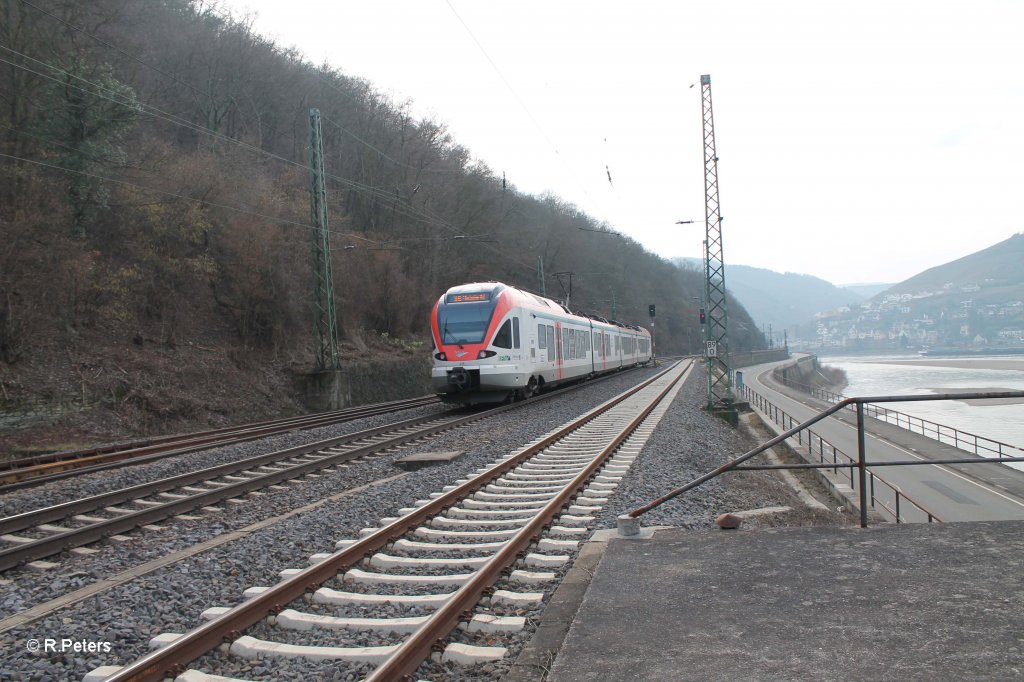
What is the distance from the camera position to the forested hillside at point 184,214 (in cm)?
1692

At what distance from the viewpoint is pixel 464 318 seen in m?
17.8

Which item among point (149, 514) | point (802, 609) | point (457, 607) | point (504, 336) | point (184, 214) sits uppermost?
point (184, 214)

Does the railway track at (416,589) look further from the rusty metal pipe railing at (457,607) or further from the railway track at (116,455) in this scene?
the railway track at (116,455)

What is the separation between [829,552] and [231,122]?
37.9 m

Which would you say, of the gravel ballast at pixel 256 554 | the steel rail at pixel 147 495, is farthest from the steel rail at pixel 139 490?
the gravel ballast at pixel 256 554

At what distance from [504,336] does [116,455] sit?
9112 mm

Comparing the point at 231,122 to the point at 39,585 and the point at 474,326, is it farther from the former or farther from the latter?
the point at 39,585

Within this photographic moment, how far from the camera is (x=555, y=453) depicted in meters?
10.9

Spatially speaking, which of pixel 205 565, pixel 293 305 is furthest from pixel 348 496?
pixel 293 305

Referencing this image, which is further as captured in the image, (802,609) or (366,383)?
(366,383)

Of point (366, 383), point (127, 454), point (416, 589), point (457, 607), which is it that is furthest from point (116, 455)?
point (366, 383)

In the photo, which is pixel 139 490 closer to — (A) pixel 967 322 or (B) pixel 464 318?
(B) pixel 464 318

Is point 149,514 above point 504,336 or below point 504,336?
below

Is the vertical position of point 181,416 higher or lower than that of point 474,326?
lower
